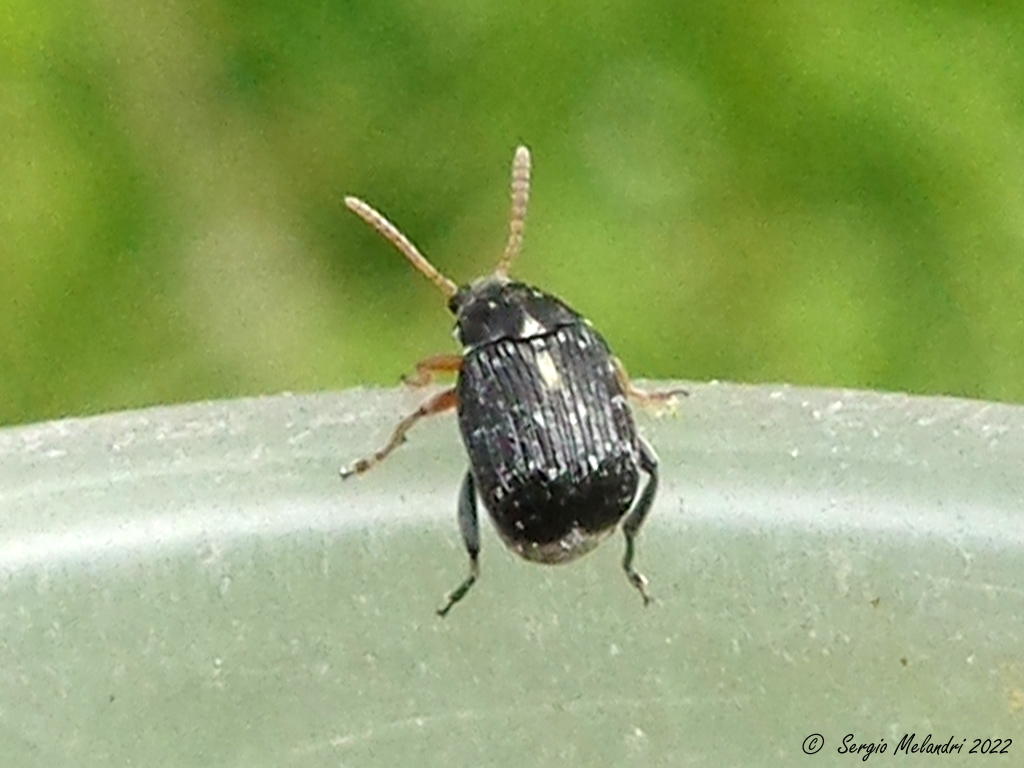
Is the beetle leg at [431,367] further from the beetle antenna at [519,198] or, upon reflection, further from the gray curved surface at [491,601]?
the beetle antenna at [519,198]

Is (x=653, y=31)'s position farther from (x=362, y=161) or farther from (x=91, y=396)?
(x=91, y=396)

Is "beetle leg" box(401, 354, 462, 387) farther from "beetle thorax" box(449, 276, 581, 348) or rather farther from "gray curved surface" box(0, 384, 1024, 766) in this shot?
"gray curved surface" box(0, 384, 1024, 766)

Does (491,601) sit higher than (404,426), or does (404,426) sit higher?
(404,426)

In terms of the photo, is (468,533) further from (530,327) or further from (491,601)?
(530,327)

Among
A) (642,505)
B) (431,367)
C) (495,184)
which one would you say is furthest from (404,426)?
(495,184)

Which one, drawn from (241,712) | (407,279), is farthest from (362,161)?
(241,712)

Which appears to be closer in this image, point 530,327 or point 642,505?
point 642,505

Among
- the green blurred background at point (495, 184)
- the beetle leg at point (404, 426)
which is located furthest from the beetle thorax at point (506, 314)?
the green blurred background at point (495, 184)
